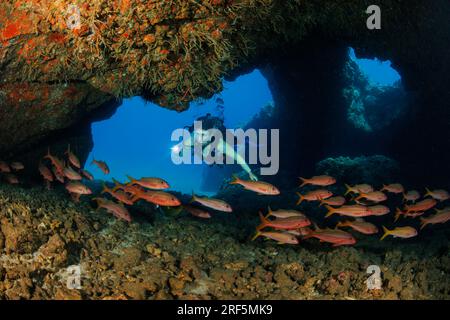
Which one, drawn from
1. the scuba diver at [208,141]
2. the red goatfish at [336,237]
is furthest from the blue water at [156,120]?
the red goatfish at [336,237]

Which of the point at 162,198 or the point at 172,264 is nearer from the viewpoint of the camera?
the point at 172,264

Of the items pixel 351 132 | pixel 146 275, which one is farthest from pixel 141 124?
pixel 146 275

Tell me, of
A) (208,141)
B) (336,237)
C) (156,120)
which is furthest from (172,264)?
(156,120)

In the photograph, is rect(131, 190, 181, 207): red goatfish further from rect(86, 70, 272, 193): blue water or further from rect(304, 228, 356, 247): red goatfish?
rect(86, 70, 272, 193): blue water

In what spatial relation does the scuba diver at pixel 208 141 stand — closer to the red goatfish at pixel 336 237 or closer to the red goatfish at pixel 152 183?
the red goatfish at pixel 152 183

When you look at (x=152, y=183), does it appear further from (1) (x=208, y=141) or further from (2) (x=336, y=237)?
(2) (x=336, y=237)

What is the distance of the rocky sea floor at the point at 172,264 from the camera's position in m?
4.23

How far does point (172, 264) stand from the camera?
16.5 ft

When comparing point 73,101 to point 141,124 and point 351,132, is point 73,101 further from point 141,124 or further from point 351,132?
point 141,124

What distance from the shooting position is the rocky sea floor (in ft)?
13.9

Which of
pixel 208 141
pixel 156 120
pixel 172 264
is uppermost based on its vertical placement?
pixel 156 120

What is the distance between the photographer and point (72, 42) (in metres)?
5.82

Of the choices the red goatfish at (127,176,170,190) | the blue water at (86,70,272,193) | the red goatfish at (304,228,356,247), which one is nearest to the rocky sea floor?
the red goatfish at (304,228,356,247)

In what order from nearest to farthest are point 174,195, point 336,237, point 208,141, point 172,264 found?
1. point 172,264
2. point 336,237
3. point 174,195
4. point 208,141
